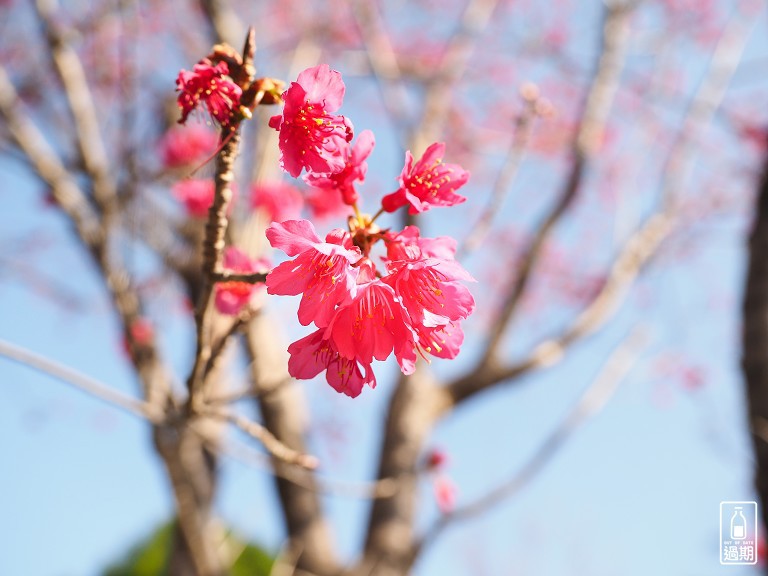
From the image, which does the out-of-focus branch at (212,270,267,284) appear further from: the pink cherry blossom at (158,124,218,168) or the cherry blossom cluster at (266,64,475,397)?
the pink cherry blossom at (158,124,218,168)

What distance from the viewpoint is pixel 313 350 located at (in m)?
1.05

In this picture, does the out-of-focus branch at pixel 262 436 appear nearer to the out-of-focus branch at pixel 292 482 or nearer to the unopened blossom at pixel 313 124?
the unopened blossom at pixel 313 124

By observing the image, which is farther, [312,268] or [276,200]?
[276,200]

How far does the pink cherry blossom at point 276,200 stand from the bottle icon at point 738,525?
252 cm

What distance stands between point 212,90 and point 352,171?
267 mm

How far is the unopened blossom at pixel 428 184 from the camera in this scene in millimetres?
1072

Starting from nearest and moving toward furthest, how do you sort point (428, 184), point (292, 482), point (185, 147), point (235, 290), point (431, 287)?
1. point (431, 287)
2. point (428, 184)
3. point (235, 290)
4. point (185, 147)
5. point (292, 482)

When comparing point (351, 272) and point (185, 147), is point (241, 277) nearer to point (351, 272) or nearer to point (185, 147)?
point (351, 272)

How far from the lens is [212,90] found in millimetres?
938

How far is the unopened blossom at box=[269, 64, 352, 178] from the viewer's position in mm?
963

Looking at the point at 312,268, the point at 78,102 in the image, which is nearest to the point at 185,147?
the point at 78,102

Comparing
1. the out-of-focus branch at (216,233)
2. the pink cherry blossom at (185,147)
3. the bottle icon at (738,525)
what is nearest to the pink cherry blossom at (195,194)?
the pink cherry blossom at (185,147)

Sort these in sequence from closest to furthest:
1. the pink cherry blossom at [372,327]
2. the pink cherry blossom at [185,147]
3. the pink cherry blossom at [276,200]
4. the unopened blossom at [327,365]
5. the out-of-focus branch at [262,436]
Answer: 1. the pink cherry blossom at [372,327]
2. the unopened blossom at [327,365]
3. the out-of-focus branch at [262,436]
4. the pink cherry blossom at [276,200]
5. the pink cherry blossom at [185,147]

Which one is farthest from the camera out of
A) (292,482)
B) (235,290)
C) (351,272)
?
(292,482)
